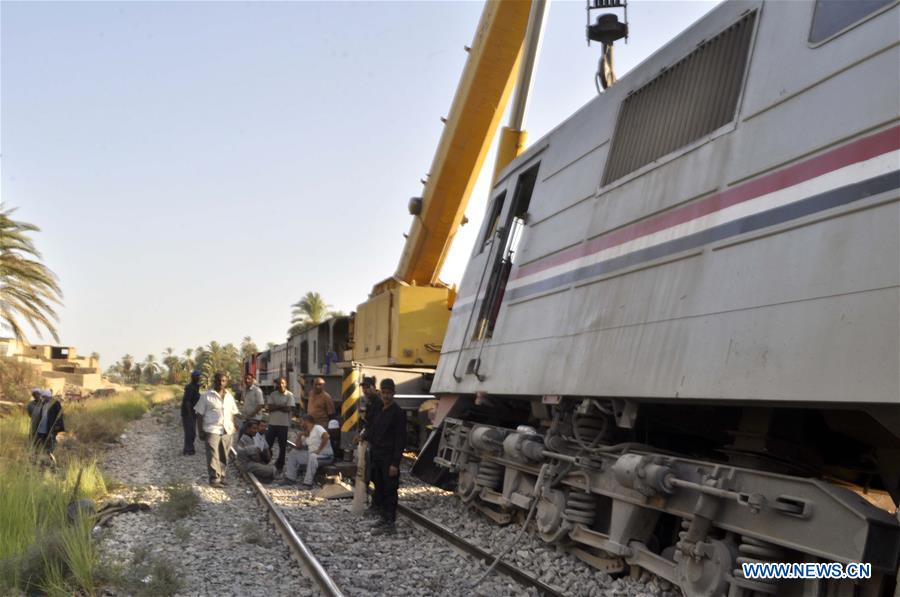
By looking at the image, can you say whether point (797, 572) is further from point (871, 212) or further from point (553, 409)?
point (553, 409)

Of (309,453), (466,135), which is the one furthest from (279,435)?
(466,135)

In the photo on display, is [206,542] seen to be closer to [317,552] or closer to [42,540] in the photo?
[317,552]

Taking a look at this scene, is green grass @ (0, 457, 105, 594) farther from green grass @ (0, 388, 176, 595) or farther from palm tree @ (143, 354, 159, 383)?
palm tree @ (143, 354, 159, 383)

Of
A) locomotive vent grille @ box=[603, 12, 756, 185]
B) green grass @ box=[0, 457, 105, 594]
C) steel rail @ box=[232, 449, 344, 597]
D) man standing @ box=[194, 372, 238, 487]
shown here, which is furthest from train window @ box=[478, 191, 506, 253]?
green grass @ box=[0, 457, 105, 594]

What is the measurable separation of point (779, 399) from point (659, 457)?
4.82ft

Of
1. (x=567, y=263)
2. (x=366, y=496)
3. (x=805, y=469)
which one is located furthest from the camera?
(x=366, y=496)

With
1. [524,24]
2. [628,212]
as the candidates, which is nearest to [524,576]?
[628,212]

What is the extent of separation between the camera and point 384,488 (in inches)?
363

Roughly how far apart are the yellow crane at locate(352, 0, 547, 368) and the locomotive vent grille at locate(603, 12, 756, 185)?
19.0 ft

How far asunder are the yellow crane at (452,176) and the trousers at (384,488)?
557 centimetres

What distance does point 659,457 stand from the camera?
5719 mm

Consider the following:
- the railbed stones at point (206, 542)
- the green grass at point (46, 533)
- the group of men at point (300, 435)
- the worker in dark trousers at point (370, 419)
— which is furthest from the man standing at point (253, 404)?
the worker in dark trousers at point (370, 419)

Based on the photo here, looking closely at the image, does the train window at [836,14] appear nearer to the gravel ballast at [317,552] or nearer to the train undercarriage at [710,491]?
the train undercarriage at [710,491]

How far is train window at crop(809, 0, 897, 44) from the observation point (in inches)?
173
